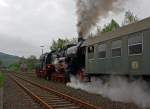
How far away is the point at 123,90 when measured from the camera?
15.6 m

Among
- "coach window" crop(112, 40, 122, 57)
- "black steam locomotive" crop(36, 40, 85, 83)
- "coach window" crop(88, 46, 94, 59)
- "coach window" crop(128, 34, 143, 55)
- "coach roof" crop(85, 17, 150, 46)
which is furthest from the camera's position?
"black steam locomotive" crop(36, 40, 85, 83)

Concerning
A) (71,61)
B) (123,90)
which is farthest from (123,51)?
(71,61)

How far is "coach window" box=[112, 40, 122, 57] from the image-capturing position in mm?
14938

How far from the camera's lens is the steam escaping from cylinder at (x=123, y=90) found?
13391 mm

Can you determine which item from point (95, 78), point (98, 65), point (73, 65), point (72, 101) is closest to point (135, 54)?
point (72, 101)

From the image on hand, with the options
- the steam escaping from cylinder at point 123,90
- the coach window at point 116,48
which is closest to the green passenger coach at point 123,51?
the coach window at point 116,48

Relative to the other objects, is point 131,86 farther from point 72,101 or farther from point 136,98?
point 72,101

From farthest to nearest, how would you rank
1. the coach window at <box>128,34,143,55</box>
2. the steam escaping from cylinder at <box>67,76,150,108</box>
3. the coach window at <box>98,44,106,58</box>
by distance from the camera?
the coach window at <box>98,44,106,58</box>
the steam escaping from cylinder at <box>67,76,150,108</box>
the coach window at <box>128,34,143,55</box>

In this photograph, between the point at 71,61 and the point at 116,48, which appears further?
the point at 71,61

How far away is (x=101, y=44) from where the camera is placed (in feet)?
57.0

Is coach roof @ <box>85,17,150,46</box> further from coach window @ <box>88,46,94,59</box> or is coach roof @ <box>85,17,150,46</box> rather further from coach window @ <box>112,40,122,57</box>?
coach window @ <box>88,46,94,59</box>

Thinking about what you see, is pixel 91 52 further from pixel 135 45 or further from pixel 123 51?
pixel 135 45

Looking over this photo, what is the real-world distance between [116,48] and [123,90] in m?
1.85

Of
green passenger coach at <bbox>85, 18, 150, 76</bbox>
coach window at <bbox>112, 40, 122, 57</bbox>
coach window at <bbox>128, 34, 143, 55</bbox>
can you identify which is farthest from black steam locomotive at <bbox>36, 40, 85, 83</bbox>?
coach window at <bbox>128, 34, 143, 55</bbox>
